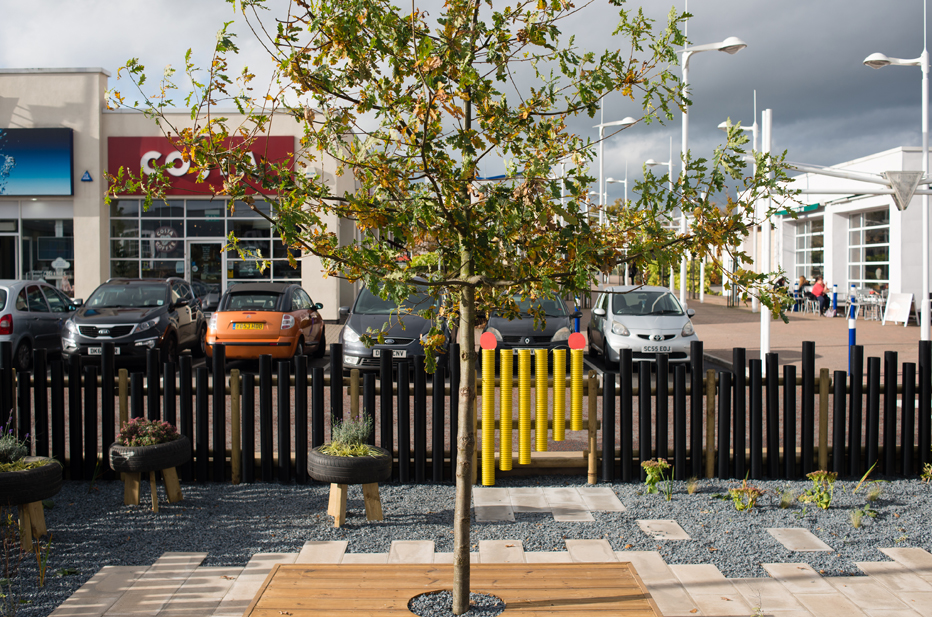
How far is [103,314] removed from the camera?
548 inches

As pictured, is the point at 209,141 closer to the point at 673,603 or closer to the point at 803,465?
the point at 673,603

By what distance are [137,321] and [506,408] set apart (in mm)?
9744

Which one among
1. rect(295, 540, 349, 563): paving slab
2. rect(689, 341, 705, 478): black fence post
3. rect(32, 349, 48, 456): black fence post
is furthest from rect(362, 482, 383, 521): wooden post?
rect(32, 349, 48, 456): black fence post

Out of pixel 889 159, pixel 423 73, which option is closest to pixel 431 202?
pixel 423 73

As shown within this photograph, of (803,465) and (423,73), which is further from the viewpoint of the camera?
(803,465)

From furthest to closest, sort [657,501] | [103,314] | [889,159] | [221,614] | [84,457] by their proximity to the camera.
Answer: [889,159], [103,314], [84,457], [657,501], [221,614]

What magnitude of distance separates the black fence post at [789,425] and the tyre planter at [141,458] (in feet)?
15.3

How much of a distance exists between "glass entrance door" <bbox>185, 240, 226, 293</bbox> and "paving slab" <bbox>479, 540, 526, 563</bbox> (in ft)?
70.5

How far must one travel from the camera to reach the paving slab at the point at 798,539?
4.79 m

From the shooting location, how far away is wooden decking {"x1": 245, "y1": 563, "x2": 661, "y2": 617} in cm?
343

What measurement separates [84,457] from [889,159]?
29.2 metres

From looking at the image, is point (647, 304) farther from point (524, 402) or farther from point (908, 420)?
point (524, 402)

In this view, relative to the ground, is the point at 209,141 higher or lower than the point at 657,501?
higher

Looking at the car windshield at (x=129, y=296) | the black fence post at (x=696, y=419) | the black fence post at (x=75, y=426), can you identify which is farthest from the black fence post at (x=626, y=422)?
the car windshield at (x=129, y=296)
